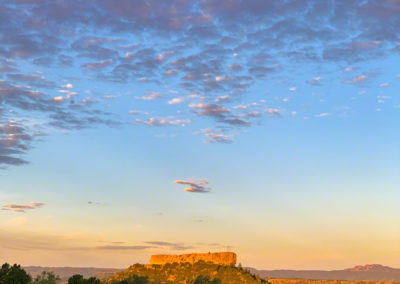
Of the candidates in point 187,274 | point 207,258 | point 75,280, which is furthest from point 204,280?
point 75,280

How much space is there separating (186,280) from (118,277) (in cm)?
2376

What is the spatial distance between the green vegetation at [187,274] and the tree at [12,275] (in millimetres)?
74014

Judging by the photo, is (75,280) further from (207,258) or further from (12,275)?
(207,258)

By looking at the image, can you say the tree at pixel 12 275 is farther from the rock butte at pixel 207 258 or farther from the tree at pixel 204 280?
the rock butte at pixel 207 258

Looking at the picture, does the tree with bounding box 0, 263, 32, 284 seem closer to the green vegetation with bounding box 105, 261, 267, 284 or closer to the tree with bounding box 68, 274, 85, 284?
the tree with bounding box 68, 274, 85, 284

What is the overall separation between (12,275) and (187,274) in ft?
318

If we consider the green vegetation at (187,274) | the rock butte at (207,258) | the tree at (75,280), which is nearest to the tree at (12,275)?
the tree at (75,280)

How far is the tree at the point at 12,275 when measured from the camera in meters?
87.4

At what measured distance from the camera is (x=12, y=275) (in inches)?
3501

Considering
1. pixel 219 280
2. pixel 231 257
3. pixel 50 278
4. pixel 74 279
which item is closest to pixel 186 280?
pixel 219 280

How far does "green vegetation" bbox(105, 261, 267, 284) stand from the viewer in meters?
171


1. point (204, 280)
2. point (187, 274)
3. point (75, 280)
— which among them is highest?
point (187, 274)

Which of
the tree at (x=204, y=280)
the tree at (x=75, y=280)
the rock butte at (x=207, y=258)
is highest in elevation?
the rock butte at (x=207, y=258)

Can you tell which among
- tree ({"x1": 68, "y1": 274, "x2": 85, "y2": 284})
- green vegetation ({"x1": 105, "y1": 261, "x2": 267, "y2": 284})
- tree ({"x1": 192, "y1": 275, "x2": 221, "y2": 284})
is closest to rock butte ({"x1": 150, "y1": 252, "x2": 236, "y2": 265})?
green vegetation ({"x1": 105, "y1": 261, "x2": 267, "y2": 284})
